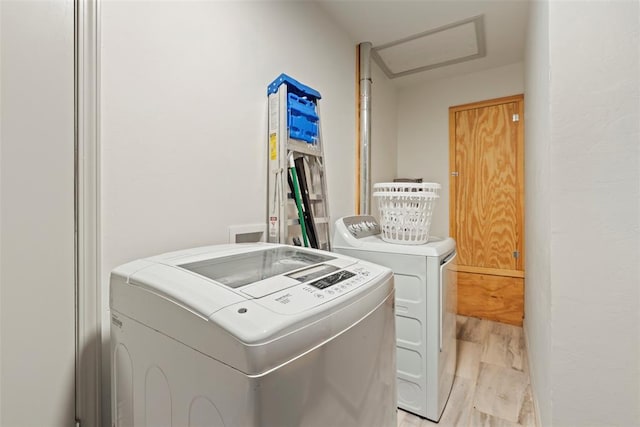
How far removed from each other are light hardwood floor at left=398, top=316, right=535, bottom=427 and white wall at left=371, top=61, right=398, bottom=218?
134 centimetres

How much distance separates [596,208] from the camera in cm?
96

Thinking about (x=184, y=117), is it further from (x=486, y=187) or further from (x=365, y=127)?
(x=486, y=187)

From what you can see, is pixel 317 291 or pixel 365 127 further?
pixel 365 127

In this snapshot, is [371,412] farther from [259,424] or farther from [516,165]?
[516,165]

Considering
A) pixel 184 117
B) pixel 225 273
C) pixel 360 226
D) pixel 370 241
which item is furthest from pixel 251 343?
pixel 360 226

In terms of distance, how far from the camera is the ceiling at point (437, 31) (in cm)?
204

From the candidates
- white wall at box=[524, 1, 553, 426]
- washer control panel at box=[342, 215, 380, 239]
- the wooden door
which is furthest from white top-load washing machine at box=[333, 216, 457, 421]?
the wooden door

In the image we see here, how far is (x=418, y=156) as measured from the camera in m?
3.30

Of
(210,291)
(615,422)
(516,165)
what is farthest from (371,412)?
(516,165)

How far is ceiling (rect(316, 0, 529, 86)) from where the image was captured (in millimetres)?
2045

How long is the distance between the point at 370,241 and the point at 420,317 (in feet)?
1.54

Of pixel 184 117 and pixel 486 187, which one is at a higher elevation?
pixel 184 117

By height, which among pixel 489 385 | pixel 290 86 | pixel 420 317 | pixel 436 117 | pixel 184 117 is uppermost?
pixel 436 117

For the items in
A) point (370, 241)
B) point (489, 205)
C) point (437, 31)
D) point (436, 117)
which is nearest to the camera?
point (370, 241)
